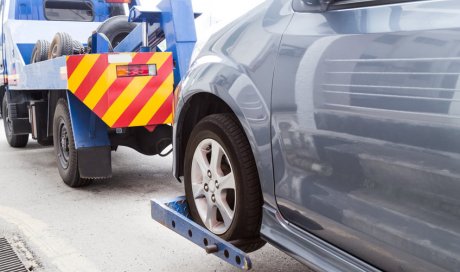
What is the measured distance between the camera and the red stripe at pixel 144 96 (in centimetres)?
456

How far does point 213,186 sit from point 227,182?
0.14 metres

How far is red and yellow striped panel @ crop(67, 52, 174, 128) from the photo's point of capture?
4.47m

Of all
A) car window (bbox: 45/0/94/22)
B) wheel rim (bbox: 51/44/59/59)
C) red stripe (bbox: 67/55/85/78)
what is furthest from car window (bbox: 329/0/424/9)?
car window (bbox: 45/0/94/22)

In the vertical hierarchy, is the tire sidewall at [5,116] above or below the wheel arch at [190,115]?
below

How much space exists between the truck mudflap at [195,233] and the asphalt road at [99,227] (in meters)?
0.42

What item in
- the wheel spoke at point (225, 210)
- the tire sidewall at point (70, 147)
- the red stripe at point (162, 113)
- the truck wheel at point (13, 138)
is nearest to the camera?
the wheel spoke at point (225, 210)

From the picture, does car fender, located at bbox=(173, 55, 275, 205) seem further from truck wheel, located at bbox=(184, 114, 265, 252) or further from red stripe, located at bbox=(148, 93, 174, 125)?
red stripe, located at bbox=(148, 93, 174, 125)

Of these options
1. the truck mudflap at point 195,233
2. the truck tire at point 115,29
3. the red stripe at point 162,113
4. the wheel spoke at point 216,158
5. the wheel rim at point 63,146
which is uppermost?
the truck tire at point 115,29

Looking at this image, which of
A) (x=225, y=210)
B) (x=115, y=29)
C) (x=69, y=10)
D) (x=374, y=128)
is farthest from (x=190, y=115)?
(x=69, y=10)

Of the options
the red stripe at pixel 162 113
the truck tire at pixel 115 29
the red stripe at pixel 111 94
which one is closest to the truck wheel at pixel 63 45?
the truck tire at pixel 115 29

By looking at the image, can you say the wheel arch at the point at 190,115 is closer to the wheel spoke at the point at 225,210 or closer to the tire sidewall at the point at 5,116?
the wheel spoke at the point at 225,210

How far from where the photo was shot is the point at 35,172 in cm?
600

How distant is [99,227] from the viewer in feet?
12.9

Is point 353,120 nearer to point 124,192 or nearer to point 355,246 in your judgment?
point 355,246
